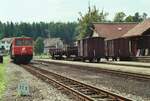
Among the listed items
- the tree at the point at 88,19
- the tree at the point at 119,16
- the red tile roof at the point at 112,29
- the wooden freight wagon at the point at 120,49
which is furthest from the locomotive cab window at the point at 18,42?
the tree at the point at 119,16

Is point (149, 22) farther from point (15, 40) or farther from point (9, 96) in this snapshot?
point (9, 96)

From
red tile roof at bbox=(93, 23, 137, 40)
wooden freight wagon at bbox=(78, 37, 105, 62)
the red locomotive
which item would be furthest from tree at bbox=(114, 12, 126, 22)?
the red locomotive

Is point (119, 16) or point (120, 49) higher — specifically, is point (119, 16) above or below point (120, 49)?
above

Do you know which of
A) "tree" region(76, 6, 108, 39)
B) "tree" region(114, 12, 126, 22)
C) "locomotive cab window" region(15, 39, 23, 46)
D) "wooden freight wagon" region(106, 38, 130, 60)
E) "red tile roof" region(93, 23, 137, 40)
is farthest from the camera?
"tree" region(114, 12, 126, 22)

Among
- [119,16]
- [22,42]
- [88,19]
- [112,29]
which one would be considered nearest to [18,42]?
[22,42]

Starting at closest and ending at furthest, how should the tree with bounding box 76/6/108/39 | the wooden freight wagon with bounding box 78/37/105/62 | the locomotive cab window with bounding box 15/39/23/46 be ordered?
1. the locomotive cab window with bounding box 15/39/23/46
2. the wooden freight wagon with bounding box 78/37/105/62
3. the tree with bounding box 76/6/108/39

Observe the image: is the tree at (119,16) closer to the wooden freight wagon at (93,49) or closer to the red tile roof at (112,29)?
the red tile roof at (112,29)

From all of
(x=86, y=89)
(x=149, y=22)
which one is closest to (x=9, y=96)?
(x=86, y=89)

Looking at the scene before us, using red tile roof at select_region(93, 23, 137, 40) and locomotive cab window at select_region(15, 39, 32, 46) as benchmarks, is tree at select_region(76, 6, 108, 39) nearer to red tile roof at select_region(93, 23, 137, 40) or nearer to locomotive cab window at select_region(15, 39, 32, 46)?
red tile roof at select_region(93, 23, 137, 40)

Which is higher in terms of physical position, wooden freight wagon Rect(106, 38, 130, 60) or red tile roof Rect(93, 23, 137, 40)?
red tile roof Rect(93, 23, 137, 40)

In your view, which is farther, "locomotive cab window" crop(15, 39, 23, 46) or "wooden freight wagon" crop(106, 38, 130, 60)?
"wooden freight wagon" crop(106, 38, 130, 60)

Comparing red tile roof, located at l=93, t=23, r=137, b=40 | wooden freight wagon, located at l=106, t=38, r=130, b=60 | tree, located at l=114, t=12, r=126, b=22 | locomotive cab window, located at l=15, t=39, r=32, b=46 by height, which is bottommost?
wooden freight wagon, located at l=106, t=38, r=130, b=60

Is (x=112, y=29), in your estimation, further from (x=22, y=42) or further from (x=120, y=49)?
(x=22, y=42)

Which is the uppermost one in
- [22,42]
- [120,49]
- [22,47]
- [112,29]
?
[112,29]
